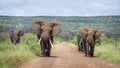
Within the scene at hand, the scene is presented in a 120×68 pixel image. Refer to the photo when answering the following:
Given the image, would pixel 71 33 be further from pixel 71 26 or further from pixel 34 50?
pixel 34 50

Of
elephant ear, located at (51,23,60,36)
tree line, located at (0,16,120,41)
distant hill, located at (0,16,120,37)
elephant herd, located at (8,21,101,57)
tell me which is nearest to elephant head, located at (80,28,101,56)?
elephant herd, located at (8,21,101,57)

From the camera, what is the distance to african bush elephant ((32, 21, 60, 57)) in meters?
31.3

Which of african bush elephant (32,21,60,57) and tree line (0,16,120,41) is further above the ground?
african bush elephant (32,21,60,57)

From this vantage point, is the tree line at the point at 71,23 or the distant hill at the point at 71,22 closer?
the tree line at the point at 71,23

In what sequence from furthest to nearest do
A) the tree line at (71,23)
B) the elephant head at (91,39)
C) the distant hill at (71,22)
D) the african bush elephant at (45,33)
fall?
the distant hill at (71,22) < the tree line at (71,23) < the elephant head at (91,39) < the african bush elephant at (45,33)

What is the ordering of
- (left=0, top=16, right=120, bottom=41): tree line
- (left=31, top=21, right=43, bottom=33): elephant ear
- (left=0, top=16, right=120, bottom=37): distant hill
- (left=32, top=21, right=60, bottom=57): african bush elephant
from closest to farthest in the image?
1. (left=32, top=21, right=60, bottom=57): african bush elephant
2. (left=31, top=21, right=43, bottom=33): elephant ear
3. (left=0, top=16, right=120, bottom=41): tree line
4. (left=0, top=16, right=120, bottom=37): distant hill

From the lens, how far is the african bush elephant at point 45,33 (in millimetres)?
31281

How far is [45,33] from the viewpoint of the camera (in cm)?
3156

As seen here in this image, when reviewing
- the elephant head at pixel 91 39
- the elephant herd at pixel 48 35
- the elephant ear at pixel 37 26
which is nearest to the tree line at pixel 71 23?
the elephant head at pixel 91 39

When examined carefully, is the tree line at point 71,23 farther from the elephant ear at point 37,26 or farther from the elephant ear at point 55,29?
the elephant ear at point 55,29

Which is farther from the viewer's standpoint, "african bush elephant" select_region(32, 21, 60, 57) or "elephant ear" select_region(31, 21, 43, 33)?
"elephant ear" select_region(31, 21, 43, 33)

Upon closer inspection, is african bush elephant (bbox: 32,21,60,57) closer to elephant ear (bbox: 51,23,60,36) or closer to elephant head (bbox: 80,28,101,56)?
elephant ear (bbox: 51,23,60,36)

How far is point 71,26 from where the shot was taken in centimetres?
17738

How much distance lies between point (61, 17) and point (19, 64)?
457 feet
